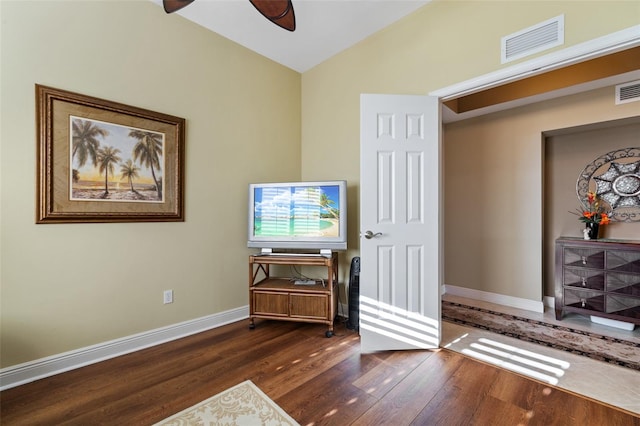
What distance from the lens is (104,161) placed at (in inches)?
86.3

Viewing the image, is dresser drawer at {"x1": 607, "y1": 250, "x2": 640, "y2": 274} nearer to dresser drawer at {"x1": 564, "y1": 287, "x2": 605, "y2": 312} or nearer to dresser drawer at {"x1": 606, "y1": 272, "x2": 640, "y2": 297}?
dresser drawer at {"x1": 606, "y1": 272, "x2": 640, "y2": 297}

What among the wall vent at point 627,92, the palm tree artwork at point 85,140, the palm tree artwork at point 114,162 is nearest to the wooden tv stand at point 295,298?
the palm tree artwork at point 114,162

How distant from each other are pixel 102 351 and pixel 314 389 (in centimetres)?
174

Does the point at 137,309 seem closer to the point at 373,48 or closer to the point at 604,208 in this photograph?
the point at 373,48

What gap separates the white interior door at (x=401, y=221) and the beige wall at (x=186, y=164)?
145cm

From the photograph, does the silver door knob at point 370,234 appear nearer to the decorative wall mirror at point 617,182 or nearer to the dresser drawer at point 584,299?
the dresser drawer at point 584,299

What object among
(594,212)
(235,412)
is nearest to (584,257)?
(594,212)

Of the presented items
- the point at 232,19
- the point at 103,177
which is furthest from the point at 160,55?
the point at 103,177

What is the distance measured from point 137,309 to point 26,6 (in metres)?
2.36

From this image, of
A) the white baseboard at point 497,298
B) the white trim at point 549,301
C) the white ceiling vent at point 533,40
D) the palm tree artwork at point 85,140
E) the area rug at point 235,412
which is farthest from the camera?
the white trim at point 549,301

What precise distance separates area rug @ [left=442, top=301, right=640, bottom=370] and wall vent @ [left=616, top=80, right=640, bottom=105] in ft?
7.63

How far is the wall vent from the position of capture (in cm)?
269

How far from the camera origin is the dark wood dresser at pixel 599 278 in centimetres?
259

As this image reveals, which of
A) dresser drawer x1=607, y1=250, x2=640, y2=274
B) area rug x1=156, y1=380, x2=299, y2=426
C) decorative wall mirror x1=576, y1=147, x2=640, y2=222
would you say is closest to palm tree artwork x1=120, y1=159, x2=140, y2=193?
area rug x1=156, y1=380, x2=299, y2=426
